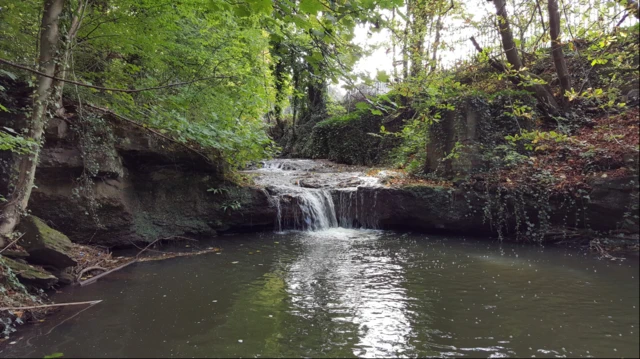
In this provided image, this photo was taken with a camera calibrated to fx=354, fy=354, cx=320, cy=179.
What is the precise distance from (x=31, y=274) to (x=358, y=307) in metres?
3.81

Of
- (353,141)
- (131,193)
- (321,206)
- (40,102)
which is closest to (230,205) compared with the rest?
(131,193)

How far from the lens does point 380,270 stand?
5.19m

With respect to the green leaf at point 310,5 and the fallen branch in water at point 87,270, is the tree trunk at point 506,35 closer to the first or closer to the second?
the green leaf at point 310,5

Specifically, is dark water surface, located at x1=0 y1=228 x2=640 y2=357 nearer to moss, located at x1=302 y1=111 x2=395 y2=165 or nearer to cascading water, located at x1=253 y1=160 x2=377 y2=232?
cascading water, located at x1=253 y1=160 x2=377 y2=232

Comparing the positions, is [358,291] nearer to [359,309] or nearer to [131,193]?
[359,309]

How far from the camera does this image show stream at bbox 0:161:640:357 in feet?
9.24

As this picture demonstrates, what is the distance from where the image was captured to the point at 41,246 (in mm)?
4445

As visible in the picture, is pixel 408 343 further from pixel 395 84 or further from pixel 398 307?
pixel 395 84

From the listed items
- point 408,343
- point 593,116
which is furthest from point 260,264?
point 593,116

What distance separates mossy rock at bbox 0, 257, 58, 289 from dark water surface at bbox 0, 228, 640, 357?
0.26 metres

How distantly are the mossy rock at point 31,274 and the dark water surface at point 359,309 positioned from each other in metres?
0.26

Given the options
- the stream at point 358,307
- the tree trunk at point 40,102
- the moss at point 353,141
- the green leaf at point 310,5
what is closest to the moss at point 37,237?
the tree trunk at point 40,102

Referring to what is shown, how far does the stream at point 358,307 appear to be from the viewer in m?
2.82

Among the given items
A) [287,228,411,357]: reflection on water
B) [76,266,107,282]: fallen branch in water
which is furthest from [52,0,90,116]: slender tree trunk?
[287,228,411,357]: reflection on water
